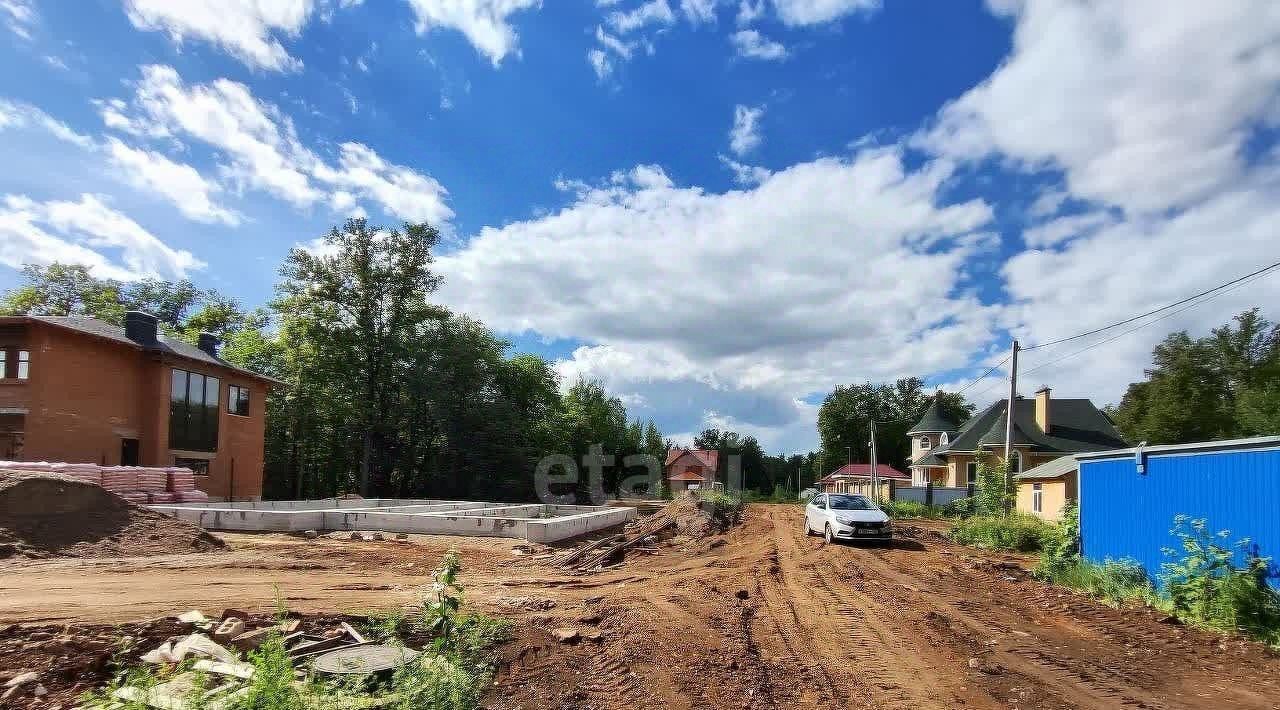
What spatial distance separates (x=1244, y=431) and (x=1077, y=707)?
133ft

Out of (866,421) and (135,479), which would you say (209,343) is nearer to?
(135,479)

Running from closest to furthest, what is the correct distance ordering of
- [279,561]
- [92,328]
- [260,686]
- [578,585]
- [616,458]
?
1. [260,686]
2. [578,585]
3. [279,561]
4. [92,328]
5. [616,458]

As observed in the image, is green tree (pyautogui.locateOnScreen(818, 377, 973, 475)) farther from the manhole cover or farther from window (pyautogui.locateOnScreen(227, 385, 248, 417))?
the manhole cover

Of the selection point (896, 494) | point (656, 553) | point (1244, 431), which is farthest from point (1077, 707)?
point (1244, 431)

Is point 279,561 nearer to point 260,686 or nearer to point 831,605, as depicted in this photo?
point 260,686

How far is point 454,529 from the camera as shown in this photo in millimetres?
17953

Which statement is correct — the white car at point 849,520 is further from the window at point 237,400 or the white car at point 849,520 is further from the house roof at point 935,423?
the house roof at point 935,423

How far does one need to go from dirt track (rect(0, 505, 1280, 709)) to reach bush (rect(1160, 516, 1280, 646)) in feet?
1.32

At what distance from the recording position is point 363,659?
5.86 m

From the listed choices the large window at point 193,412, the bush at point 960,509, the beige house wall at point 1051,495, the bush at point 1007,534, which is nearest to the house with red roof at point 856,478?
the bush at point 960,509

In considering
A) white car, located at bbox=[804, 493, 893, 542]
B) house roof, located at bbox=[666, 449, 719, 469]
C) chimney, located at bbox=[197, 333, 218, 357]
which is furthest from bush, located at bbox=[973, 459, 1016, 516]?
house roof, located at bbox=[666, 449, 719, 469]

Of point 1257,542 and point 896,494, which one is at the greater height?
point 1257,542

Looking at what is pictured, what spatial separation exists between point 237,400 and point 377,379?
33.3ft

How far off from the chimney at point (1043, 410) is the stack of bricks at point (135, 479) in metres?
43.1
